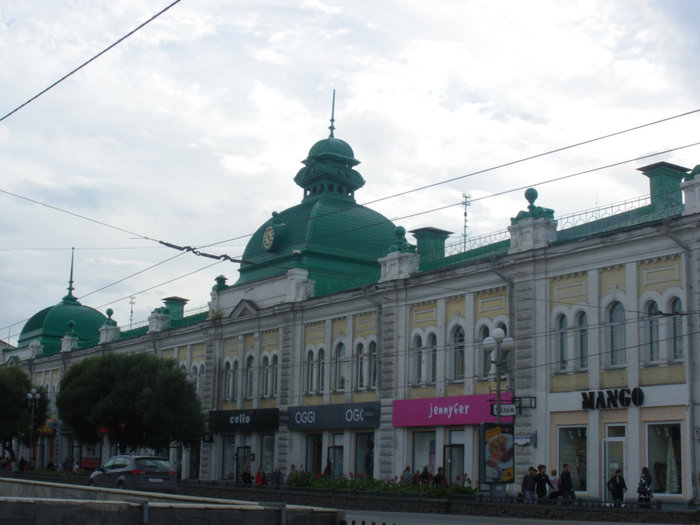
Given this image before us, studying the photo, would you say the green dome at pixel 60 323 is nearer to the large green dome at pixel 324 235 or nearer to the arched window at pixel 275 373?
the large green dome at pixel 324 235

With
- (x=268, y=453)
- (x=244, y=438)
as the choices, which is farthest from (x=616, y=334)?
(x=244, y=438)

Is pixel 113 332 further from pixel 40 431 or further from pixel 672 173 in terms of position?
pixel 672 173

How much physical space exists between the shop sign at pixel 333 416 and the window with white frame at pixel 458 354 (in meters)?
4.40

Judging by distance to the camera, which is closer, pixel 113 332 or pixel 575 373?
pixel 575 373

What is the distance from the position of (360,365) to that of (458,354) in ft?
20.3

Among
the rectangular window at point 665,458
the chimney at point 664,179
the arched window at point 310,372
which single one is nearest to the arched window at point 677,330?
the rectangular window at point 665,458

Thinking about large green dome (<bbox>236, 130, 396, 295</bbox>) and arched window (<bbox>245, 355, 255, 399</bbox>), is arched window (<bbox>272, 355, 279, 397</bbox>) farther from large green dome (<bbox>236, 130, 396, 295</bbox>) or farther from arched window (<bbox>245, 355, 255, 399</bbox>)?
large green dome (<bbox>236, 130, 396, 295</bbox>)

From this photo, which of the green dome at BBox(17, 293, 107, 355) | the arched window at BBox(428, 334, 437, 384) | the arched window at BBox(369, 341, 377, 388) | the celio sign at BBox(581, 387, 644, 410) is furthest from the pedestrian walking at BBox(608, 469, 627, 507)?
the green dome at BBox(17, 293, 107, 355)

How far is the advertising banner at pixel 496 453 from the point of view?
25.7 meters

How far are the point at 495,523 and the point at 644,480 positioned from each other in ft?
19.9

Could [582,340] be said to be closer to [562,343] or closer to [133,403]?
[562,343]

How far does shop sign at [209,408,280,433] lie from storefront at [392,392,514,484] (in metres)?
8.93

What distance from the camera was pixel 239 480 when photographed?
154 feet

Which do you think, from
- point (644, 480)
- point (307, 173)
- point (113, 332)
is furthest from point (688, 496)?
point (113, 332)
